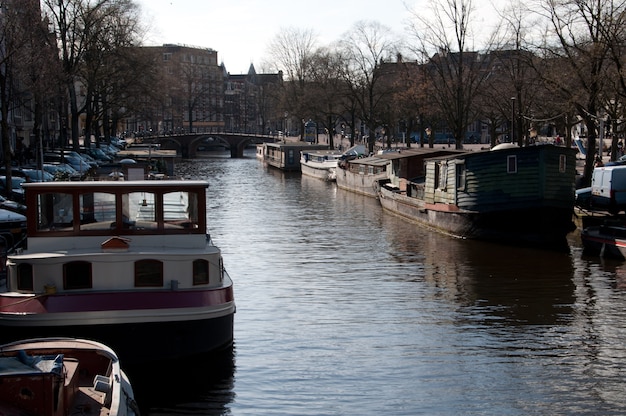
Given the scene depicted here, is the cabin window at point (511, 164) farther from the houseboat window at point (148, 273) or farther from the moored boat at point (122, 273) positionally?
the houseboat window at point (148, 273)

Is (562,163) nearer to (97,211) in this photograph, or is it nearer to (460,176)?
(460,176)

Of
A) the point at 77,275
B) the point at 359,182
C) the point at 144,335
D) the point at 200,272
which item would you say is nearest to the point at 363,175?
the point at 359,182

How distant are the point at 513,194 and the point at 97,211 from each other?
750 inches

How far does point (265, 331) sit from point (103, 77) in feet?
159

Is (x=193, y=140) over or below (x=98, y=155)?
over

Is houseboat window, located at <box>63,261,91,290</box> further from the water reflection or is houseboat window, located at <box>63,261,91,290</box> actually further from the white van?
the white van

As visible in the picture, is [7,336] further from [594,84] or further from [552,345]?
[594,84]

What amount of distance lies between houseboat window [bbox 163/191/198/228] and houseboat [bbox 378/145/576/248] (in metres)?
17.6

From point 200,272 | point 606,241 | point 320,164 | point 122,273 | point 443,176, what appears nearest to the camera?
point 122,273

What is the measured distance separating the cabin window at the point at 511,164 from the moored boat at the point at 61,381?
2244 cm

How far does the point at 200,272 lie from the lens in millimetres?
17391

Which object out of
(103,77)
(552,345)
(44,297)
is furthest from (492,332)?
(103,77)

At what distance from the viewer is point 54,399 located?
11211 mm

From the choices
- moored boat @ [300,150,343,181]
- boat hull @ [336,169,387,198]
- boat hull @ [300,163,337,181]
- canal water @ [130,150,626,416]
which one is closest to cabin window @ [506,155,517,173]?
canal water @ [130,150,626,416]
